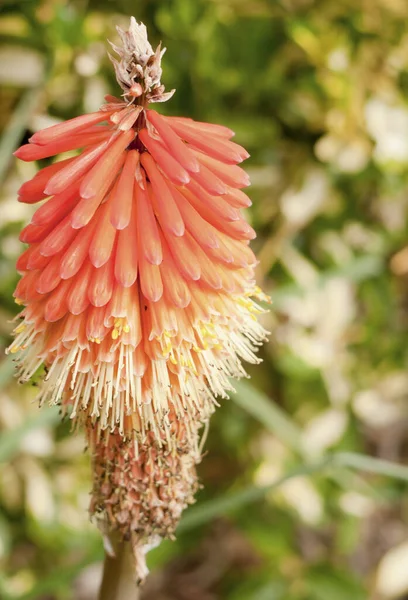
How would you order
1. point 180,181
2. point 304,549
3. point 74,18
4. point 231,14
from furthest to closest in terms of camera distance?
1. point 304,549
2. point 231,14
3. point 74,18
4. point 180,181

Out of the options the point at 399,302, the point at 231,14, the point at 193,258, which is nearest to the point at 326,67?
the point at 231,14

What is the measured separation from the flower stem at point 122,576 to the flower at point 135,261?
9 centimetres

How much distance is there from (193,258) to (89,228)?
79mm

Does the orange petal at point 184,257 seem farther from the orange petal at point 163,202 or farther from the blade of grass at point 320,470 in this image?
the blade of grass at point 320,470

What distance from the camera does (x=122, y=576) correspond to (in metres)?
0.55

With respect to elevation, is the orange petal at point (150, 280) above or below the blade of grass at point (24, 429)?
below

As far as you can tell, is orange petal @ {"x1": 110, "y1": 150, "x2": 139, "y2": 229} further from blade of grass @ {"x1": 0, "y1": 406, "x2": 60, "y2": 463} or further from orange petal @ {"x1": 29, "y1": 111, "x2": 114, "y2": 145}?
blade of grass @ {"x1": 0, "y1": 406, "x2": 60, "y2": 463}

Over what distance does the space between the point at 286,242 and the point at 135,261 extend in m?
0.74

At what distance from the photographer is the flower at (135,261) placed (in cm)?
48

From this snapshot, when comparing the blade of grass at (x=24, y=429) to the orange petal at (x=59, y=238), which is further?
the blade of grass at (x=24, y=429)

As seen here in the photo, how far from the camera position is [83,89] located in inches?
44.1

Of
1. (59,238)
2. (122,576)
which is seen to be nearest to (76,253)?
(59,238)

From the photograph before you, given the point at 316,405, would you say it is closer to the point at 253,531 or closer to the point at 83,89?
the point at 253,531

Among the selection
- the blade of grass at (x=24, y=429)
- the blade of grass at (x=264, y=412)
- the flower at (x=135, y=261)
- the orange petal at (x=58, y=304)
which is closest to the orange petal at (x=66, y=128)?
the flower at (x=135, y=261)
